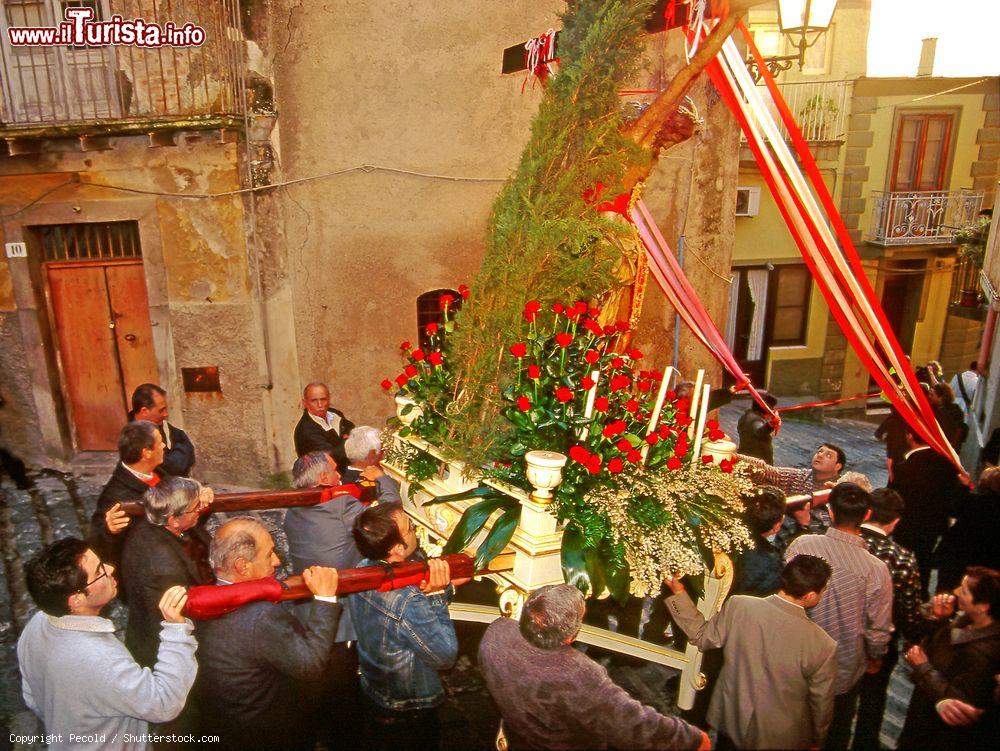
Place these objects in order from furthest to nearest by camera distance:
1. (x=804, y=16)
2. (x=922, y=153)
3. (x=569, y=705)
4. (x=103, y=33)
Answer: (x=922, y=153) → (x=103, y=33) → (x=804, y=16) → (x=569, y=705)

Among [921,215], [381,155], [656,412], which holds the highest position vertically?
[381,155]

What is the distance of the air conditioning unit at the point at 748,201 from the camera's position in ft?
42.1

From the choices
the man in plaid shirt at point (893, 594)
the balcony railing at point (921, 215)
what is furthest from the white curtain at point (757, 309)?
the man in plaid shirt at point (893, 594)

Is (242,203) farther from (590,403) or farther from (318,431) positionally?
(590,403)

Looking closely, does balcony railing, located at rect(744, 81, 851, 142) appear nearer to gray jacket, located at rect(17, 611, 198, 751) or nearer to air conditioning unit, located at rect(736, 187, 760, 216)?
air conditioning unit, located at rect(736, 187, 760, 216)

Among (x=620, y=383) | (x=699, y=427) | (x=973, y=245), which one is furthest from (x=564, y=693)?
(x=973, y=245)

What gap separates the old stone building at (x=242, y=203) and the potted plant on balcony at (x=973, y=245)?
670 centimetres

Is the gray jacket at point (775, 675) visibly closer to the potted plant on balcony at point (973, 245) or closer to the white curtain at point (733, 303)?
the white curtain at point (733, 303)

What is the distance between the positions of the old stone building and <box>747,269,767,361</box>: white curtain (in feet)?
18.7

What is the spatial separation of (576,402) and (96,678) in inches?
89.2

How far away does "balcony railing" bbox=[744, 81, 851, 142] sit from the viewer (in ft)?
42.0

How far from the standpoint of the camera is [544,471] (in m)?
2.88

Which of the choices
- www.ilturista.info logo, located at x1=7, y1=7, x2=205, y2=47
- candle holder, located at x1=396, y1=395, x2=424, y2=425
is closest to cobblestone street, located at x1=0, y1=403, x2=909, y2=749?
candle holder, located at x1=396, y1=395, x2=424, y2=425

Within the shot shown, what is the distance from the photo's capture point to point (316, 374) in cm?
819
